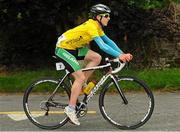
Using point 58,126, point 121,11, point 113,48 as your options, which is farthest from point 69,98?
point 121,11

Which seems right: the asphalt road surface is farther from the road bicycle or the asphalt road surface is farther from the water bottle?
the water bottle

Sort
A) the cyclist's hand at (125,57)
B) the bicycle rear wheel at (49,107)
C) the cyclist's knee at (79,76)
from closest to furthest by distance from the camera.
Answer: the cyclist's hand at (125,57), the cyclist's knee at (79,76), the bicycle rear wheel at (49,107)

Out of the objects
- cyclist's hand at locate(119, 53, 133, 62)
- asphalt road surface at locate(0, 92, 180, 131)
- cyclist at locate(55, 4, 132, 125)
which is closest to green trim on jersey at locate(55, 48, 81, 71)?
cyclist at locate(55, 4, 132, 125)

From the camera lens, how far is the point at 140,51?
595 inches

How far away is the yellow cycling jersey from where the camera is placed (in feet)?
25.6

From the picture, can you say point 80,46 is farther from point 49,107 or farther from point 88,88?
point 49,107

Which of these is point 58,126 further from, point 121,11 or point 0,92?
point 121,11

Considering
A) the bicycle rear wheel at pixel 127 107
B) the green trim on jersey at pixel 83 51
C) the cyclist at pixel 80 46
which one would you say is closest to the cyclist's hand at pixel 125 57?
the cyclist at pixel 80 46

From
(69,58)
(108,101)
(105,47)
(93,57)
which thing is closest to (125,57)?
(105,47)

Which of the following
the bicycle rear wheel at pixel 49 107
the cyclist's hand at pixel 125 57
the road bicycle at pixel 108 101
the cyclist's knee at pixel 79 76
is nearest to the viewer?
the cyclist's hand at pixel 125 57

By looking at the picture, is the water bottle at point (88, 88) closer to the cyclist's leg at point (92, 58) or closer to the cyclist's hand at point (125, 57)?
the cyclist's leg at point (92, 58)

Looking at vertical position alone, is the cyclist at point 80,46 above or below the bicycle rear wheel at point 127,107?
above

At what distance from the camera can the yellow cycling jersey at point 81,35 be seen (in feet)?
25.6

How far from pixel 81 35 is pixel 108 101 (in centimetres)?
98
